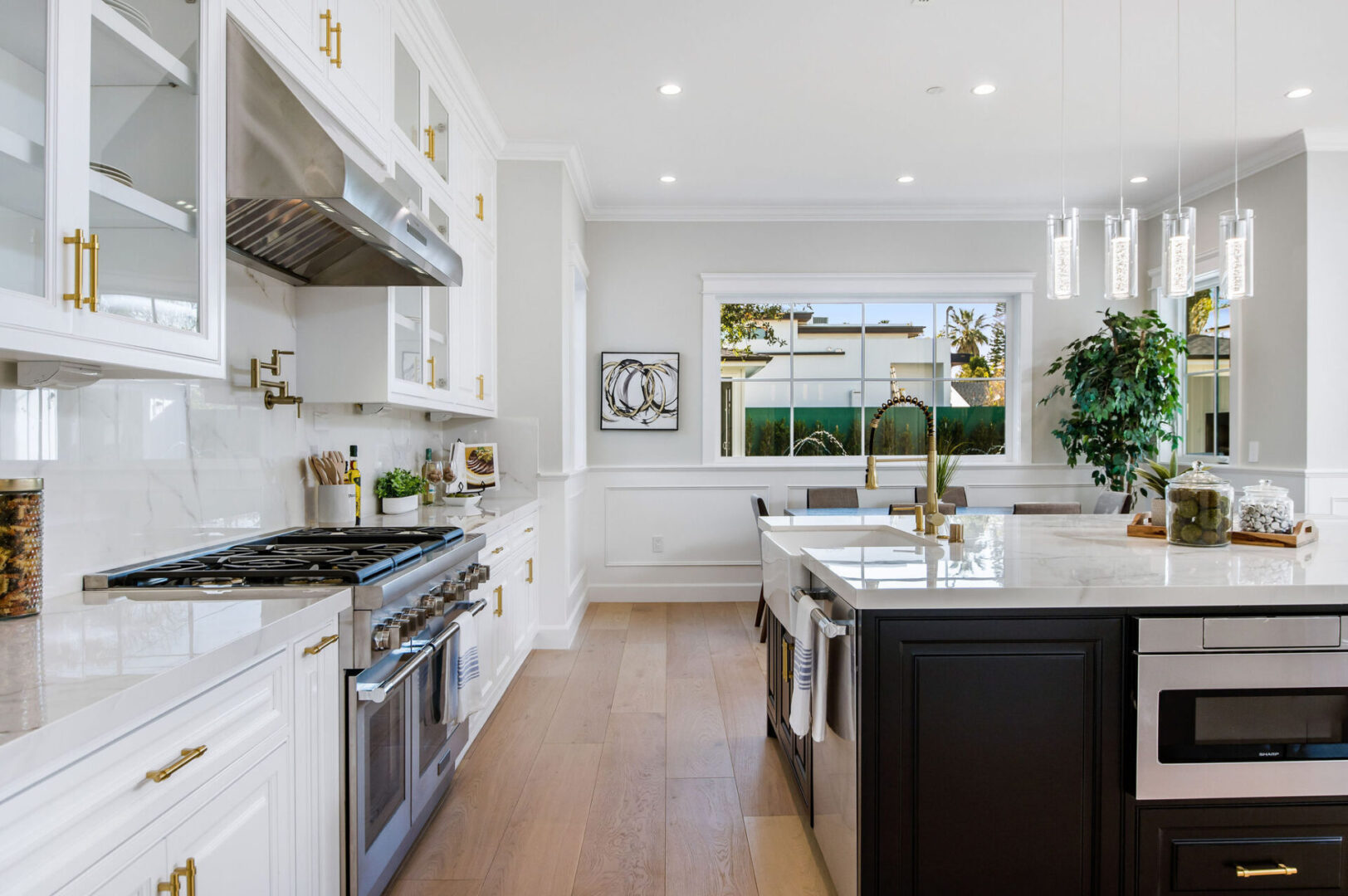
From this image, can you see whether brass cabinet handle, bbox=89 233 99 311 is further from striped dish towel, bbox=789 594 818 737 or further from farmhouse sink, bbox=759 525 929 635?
farmhouse sink, bbox=759 525 929 635

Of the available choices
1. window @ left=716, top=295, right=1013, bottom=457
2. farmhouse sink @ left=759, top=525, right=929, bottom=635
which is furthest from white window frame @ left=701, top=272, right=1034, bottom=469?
farmhouse sink @ left=759, top=525, right=929, bottom=635

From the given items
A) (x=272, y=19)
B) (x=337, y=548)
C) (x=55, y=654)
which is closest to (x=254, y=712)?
(x=55, y=654)

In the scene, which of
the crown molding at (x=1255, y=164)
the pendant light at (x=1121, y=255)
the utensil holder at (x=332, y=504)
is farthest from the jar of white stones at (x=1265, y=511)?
the crown molding at (x=1255, y=164)

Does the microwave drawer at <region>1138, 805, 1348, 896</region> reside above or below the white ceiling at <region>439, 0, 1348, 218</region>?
below

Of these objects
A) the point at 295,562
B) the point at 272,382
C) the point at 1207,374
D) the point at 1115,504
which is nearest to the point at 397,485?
the point at 272,382

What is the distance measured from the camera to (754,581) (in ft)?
18.3

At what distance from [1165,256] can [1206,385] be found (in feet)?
10.8

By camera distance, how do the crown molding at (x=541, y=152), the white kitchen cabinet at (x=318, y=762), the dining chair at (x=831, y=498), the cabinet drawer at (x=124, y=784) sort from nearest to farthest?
the cabinet drawer at (x=124, y=784), the white kitchen cabinet at (x=318, y=762), the crown molding at (x=541, y=152), the dining chair at (x=831, y=498)

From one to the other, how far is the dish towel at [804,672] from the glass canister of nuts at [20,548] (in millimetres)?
1568

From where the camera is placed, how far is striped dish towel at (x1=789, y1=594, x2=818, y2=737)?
1.83 meters

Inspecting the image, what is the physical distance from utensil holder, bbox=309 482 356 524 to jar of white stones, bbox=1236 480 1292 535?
2.88 meters

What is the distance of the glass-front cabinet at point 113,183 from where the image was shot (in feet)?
3.75

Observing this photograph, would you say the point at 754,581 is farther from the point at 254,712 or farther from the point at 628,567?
the point at 254,712

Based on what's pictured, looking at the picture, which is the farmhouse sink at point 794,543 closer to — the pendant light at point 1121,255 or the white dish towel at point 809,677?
the white dish towel at point 809,677
